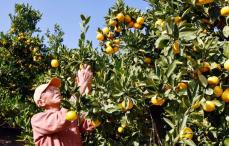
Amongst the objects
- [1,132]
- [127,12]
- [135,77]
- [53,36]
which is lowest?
[1,132]

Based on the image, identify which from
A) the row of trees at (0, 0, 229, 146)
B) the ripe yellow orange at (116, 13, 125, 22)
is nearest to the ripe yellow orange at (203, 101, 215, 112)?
the row of trees at (0, 0, 229, 146)

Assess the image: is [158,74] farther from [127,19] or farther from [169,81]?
[127,19]

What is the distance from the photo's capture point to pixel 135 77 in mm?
2768

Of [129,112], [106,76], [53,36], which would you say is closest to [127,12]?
[106,76]

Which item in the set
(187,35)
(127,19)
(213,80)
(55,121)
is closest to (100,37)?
(127,19)

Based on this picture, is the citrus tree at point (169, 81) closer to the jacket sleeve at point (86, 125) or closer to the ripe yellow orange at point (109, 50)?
the ripe yellow orange at point (109, 50)

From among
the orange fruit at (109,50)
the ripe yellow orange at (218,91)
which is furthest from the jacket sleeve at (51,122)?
the ripe yellow orange at (218,91)

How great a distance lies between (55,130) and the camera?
3.06m

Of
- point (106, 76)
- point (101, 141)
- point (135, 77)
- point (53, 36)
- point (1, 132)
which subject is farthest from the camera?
point (53, 36)

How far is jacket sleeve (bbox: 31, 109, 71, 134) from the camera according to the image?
304 centimetres

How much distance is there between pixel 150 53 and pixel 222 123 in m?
1.00

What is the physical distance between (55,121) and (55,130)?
76 millimetres

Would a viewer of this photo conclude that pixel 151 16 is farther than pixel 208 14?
Yes

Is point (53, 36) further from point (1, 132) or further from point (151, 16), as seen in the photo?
point (151, 16)
